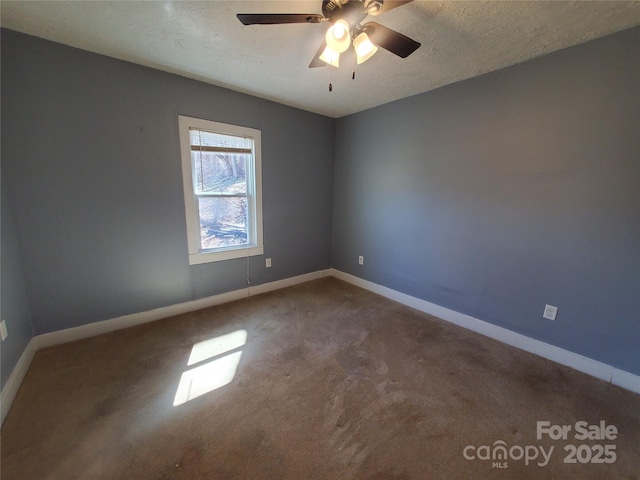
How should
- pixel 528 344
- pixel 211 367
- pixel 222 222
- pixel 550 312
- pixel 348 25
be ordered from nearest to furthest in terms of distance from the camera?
pixel 348 25
pixel 211 367
pixel 550 312
pixel 528 344
pixel 222 222

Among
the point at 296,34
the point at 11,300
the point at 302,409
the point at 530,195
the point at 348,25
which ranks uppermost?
the point at 296,34

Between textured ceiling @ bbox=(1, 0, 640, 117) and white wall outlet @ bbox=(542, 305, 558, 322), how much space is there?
198 cm

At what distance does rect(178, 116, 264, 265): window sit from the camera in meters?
2.61

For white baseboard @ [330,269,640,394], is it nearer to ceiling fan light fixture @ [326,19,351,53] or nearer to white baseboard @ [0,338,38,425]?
ceiling fan light fixture @ [326,19,351,53]

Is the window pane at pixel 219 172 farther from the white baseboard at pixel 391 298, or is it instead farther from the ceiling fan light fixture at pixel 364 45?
the ceiling fan light fixture at pixel 364 45

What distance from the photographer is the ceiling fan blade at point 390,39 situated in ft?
4.67

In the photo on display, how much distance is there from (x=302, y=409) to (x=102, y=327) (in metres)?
2.04

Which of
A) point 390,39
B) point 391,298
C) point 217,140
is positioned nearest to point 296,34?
point 390,39

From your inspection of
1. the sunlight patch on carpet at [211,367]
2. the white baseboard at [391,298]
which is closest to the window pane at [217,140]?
the white baseboard at [391,298]

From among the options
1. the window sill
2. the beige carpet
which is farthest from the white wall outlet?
the window sill

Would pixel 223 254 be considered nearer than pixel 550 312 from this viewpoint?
No

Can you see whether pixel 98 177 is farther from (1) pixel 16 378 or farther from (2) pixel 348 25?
(2) pixel 348 25

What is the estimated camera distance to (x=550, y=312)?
2094mm

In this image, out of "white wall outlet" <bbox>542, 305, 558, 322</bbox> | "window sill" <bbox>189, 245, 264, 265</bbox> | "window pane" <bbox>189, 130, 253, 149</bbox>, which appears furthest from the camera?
"window sill" <bbox>189, 245, 264, 265</bbox>
